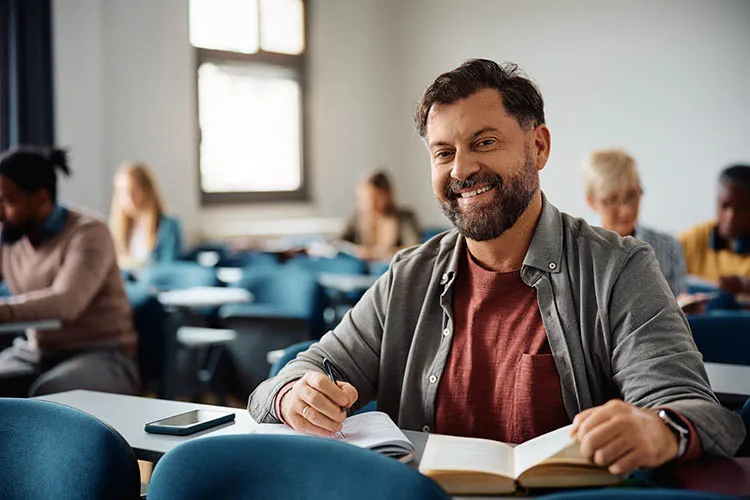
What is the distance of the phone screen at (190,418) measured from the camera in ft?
5.69

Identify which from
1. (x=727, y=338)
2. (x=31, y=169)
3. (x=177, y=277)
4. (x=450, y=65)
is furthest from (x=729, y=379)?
(x=450, y=65)

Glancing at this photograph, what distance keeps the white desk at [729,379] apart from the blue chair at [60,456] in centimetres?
127

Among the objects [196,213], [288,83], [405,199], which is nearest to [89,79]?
[196,213]

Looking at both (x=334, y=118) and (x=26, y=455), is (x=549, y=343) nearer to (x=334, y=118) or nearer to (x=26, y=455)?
(x=26, y=455)

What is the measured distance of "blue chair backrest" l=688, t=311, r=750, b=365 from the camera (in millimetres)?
2594

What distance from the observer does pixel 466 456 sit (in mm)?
1396

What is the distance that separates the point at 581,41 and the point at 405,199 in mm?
2610

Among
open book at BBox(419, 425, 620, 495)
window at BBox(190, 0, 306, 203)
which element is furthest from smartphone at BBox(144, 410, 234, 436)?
window at BBox(190, 0, 306, 203)

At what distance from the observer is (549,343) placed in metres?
1.74

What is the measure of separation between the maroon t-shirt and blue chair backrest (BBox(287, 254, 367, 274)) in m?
3.83

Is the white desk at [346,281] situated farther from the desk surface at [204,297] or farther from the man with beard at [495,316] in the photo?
the man with beard at [495,316]

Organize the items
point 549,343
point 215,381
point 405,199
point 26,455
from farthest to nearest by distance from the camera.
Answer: point 405,199
point 215,381
point 549,343
point 26,455

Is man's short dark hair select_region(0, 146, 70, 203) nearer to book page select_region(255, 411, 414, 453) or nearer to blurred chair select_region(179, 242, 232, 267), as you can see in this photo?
book page select_region(255, 411, 414, 453)

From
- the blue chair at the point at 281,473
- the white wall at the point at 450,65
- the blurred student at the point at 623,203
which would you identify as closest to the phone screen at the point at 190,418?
the blue chair at the point at 281,473
